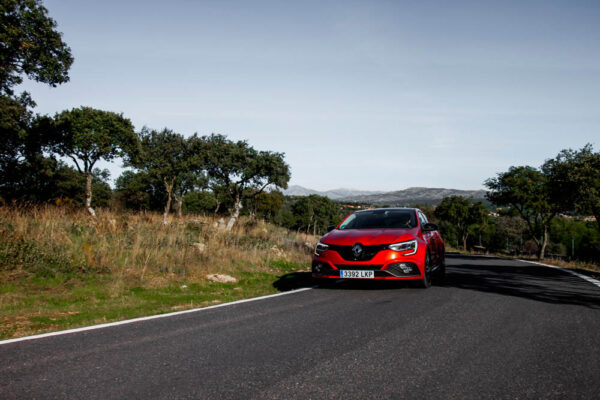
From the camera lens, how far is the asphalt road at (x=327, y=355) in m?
3.03

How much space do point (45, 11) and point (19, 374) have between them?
2256 centimetres

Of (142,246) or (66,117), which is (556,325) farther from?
(66,117)

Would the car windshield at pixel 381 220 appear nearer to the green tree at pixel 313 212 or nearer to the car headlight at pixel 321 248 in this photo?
the car headlight at pixel 321 248

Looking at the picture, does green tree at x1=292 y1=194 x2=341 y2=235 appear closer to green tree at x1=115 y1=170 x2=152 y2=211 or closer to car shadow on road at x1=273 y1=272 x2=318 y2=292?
green tree at x1=115 y1=170 x2=152 y2=211

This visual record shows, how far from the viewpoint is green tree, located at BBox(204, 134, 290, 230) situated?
39500 millimetres

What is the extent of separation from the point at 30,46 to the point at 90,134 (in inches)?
573

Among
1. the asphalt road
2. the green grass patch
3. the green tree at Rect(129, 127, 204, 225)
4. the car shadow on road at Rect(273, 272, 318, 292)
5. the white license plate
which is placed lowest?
the car shadow on road at Rect(273, 272, 318, 292)

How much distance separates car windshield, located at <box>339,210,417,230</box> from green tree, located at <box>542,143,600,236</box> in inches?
882

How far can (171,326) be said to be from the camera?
508cm

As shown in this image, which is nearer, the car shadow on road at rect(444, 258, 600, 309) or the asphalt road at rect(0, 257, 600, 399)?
the asphalt road at rect(0, 257, 600, 399)

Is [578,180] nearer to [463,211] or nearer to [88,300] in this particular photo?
[88,300]

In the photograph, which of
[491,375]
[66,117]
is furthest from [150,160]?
[491,375]

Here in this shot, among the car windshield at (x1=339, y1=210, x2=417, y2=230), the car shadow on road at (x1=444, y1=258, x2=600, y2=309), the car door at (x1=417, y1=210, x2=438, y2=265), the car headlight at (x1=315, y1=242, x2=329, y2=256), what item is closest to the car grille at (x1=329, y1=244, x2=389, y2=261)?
the car headlight at (x1=315, y1=242, x2=329, y2=256)

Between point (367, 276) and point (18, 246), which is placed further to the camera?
point (18, 246)
